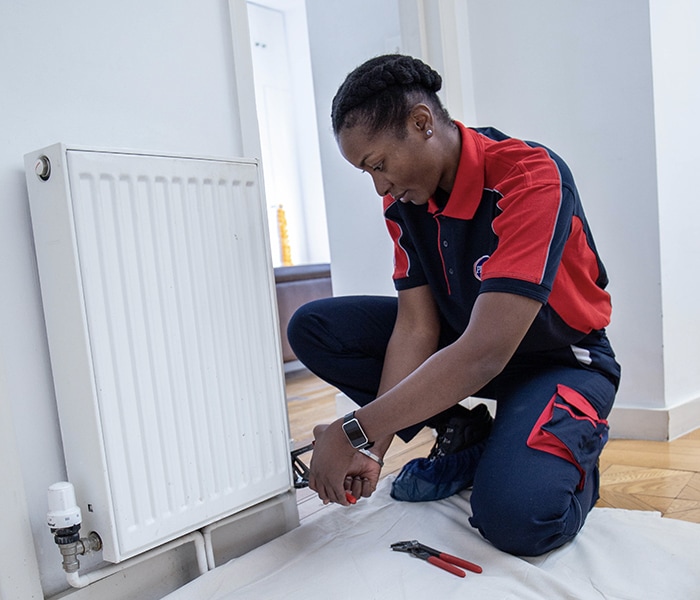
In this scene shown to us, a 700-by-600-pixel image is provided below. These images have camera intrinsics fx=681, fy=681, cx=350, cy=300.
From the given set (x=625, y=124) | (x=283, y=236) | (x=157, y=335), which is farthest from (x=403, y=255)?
(x=283, y=236)

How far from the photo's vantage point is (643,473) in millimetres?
1463

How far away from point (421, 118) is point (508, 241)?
0.24 m

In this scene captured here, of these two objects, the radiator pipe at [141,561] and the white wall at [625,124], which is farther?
the white wall at [625,124]

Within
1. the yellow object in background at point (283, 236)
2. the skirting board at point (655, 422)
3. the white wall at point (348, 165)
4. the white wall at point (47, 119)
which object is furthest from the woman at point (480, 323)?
the yellow object in background at point (283, 236)

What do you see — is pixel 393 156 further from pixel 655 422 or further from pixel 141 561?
pixel 655 422

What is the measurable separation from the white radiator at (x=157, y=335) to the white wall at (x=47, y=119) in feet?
0.13

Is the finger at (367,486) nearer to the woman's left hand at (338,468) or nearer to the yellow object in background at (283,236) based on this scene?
the woman's left hand at (338,468)

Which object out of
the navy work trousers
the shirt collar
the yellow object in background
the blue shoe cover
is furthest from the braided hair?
the yellow object in background

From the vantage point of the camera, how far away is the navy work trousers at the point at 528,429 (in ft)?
3.48

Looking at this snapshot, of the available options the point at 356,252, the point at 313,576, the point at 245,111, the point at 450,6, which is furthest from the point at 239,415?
the point at 450,6

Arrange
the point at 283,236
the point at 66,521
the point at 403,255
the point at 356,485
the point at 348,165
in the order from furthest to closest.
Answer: the point at 283,236, the point at 348,165, the point at 403,255, the point at 356,485, the point at 66,521

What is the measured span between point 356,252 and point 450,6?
78cm

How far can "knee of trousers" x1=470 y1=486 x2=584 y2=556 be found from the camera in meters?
1.04

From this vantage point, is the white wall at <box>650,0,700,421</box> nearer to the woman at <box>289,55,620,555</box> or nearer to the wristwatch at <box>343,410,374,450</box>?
the woman at <box>289,55,620,555</box>
